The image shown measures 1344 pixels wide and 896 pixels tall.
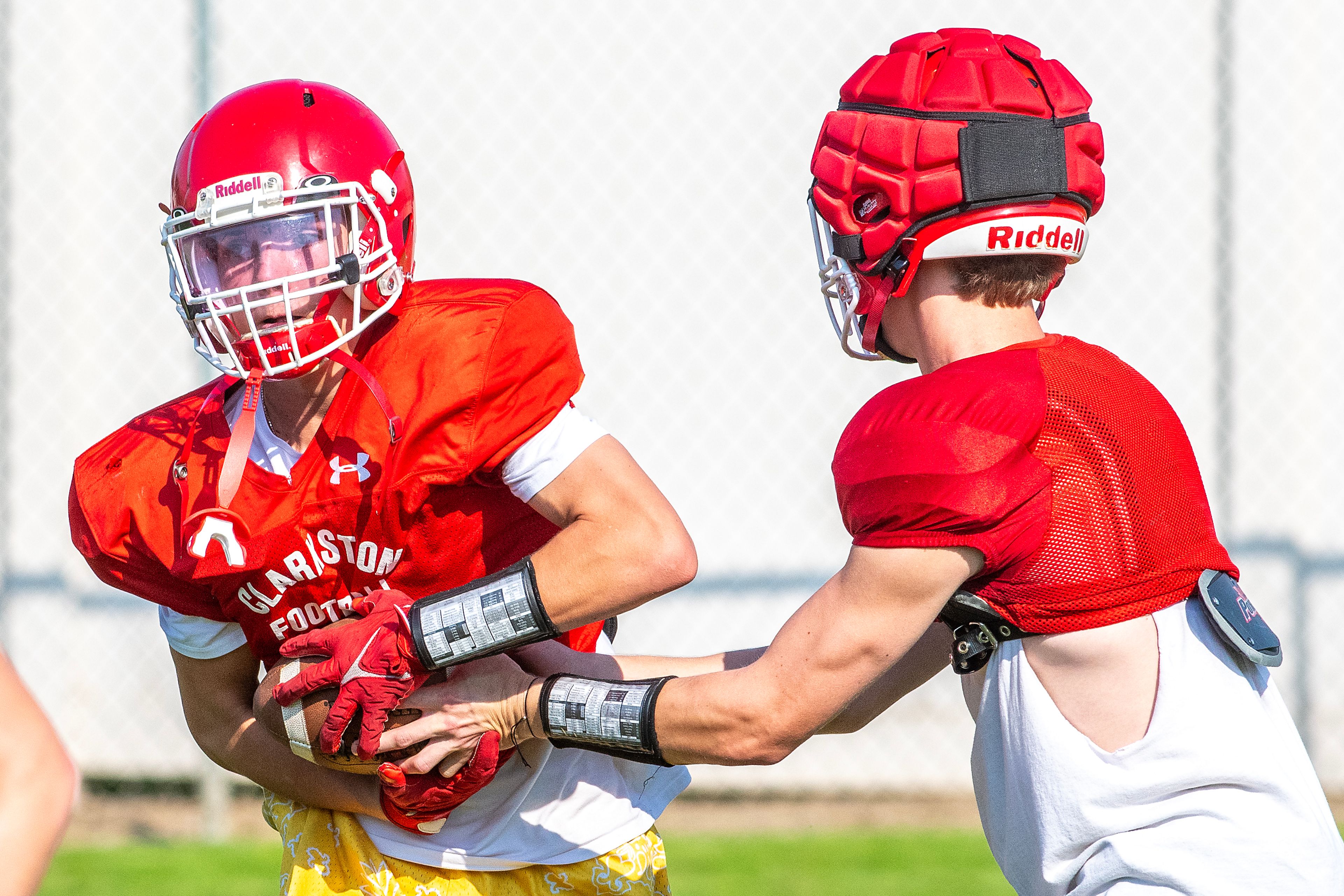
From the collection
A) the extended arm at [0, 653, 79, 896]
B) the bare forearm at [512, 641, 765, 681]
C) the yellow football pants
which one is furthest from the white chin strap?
the extended arm at [0, 653, 79, 896]

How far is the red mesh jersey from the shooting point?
1722mm

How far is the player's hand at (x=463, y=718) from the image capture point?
2.17 meters

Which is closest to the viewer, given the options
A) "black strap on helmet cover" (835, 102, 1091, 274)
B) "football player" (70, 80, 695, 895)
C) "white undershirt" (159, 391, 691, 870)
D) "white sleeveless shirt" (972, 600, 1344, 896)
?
"white sleeveless shirt" (972, 600, 1344, 896)

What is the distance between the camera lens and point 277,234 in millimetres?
2229

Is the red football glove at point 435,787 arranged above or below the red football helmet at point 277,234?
below

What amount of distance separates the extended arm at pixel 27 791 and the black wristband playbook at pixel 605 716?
873 mm

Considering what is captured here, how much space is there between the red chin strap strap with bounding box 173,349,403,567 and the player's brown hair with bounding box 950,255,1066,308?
0.93 metres

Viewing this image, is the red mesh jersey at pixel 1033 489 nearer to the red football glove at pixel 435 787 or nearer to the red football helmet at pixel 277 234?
the red football glove at pixel 435 787

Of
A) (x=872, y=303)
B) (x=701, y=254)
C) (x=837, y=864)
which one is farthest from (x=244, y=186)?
(x=701, y=254)

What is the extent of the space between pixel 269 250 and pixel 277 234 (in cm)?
3

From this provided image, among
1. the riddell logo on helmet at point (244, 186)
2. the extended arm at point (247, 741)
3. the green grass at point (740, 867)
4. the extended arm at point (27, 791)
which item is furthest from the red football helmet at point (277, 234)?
the green grass at point (740, 867)

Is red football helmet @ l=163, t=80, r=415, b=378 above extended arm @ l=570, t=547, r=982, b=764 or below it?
above

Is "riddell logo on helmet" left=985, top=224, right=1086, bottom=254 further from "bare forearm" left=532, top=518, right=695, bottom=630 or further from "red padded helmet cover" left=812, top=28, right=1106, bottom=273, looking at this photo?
"bare forearm" left=532, top=518, right=695, bottom=630

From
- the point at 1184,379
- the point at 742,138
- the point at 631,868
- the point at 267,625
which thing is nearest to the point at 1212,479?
the point at 1184,379
